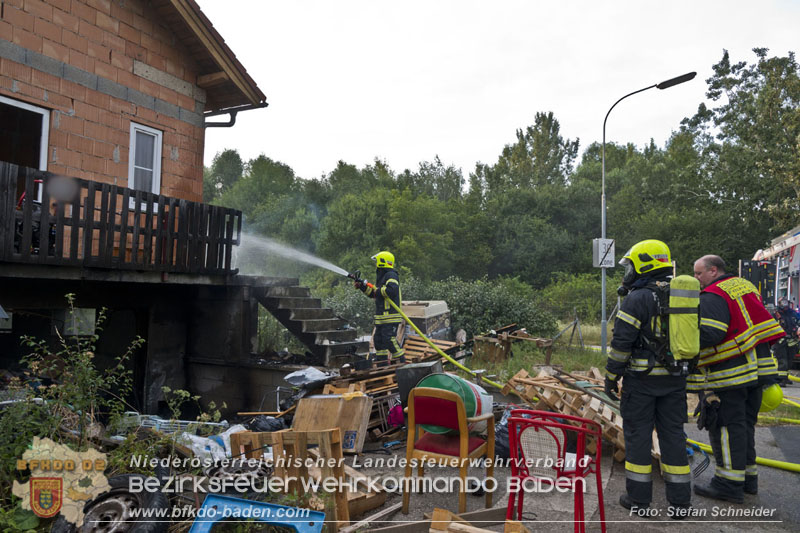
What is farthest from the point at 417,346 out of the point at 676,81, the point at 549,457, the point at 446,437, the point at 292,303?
the point at 676,81

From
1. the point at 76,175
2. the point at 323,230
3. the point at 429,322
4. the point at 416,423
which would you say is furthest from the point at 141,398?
the point at 323,230

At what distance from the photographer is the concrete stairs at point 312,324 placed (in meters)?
9.05

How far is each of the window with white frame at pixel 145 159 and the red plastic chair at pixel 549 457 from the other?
7893mm

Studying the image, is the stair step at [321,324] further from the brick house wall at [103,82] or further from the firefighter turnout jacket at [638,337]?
the firefighter turnout jacket at [638,337]

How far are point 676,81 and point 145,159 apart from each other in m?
11.4

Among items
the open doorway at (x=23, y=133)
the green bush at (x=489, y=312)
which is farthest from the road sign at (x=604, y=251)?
the open doorway at (x=23, y=133)

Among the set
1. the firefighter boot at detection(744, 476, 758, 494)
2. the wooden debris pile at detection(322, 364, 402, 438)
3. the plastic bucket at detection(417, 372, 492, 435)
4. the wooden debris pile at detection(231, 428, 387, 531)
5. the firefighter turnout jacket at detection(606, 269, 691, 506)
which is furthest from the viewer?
the wooden debris pile at detection(322, 364, 402, 438)

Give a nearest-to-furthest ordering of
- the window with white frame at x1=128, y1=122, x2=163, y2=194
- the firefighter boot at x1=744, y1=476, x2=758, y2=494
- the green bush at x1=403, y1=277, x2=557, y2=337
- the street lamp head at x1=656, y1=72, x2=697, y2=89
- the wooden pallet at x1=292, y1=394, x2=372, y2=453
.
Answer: the firefighter boot at x1=744, y1=476, x2=758, y2=494 → the wooden pallet at x1=292, y1=394, x2=372, y2=453 → the window with white frame at x1=128, y1=122, x2=163, y2=194 → the street lamp head at x1=656, y1=72, x2=697, y2=89 → the green bush at x1=403, y1=277, x2=557, y2=337

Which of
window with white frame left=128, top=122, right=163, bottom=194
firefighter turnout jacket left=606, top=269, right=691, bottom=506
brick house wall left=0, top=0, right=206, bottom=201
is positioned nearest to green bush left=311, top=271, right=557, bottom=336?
brick house wall left=0, top=0, right=206, bottom=201

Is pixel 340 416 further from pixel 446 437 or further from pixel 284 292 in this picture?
pixel 284 292

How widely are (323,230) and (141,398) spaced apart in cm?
2590

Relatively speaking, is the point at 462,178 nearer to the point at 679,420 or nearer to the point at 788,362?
the point at 788,362

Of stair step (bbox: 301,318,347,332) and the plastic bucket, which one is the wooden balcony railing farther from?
the plastic bucket

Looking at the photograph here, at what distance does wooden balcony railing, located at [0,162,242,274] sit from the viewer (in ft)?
21.2
